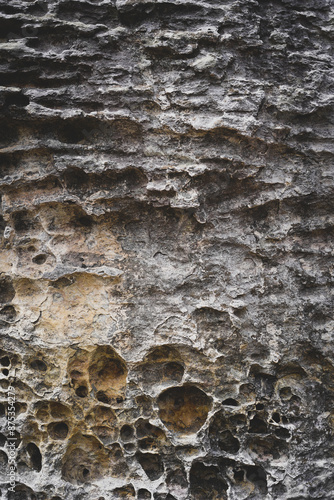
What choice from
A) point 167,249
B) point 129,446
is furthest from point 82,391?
point 167,249

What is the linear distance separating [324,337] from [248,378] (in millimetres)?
491

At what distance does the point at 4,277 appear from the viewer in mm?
2523

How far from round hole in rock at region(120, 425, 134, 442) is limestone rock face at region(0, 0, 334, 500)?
1 cm

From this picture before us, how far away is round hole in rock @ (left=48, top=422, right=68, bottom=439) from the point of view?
2508mm

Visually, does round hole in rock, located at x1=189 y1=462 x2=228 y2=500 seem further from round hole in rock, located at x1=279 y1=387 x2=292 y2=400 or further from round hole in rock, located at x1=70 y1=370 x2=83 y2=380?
round hole in rock, located at x1=70 y1=370 x2=83 y2=380

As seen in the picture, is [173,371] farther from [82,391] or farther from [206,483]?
[206,483]

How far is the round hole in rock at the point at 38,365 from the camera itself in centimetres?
252

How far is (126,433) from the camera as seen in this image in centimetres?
249

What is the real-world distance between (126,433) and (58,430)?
40 cm

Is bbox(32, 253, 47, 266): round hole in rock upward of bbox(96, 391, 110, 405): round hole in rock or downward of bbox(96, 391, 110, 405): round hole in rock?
upward

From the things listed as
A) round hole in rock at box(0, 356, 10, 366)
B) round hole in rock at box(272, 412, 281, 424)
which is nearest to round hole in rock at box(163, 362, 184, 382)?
round hole in rock at box(272, 412, 281, 424)

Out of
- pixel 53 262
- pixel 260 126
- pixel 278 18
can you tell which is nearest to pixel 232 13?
pixel 278 18

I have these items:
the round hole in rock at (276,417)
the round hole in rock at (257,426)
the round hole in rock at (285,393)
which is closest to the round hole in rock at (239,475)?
the round hole in rock at (257,426)

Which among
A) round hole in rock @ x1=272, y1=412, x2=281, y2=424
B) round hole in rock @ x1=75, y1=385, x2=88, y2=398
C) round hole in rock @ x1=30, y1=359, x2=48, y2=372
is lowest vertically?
round hole in rock @ x1=272, y1=412, x2=281, y2=424
